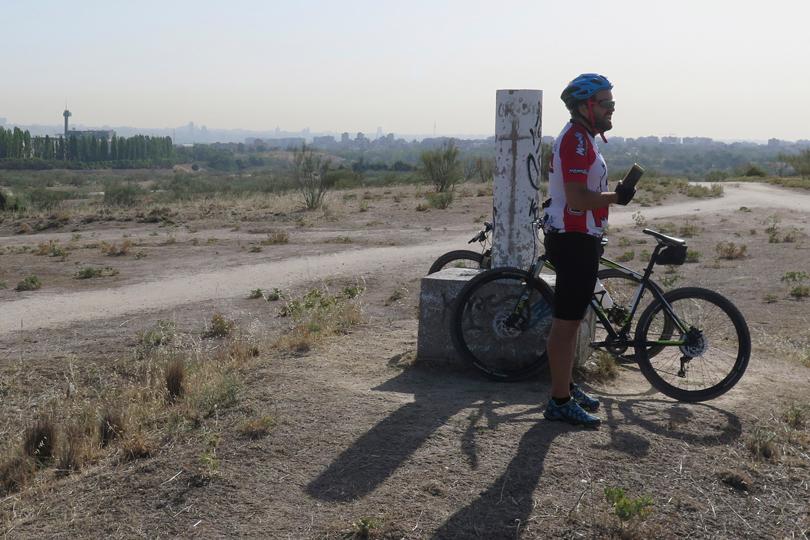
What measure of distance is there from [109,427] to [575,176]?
114 inches

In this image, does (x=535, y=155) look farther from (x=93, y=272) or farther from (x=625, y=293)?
(x=93, y=272)

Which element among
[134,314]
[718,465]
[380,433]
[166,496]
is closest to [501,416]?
[380,433]

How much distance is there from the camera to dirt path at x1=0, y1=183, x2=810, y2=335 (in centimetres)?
969

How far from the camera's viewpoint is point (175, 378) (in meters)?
5.84

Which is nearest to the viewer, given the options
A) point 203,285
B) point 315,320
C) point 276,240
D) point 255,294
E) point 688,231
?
point 315,320

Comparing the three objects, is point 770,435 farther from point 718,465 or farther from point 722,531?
point 722,531

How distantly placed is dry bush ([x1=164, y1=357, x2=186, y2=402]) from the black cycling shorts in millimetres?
2711

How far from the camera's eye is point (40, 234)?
2028 cm

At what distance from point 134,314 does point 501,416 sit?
6.11 m

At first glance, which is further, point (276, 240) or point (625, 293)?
point (276, 240)

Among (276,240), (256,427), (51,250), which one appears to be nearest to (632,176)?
(256,427)

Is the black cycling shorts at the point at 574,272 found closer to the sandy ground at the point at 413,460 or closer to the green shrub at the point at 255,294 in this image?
the sandy ground at the point at 413,460

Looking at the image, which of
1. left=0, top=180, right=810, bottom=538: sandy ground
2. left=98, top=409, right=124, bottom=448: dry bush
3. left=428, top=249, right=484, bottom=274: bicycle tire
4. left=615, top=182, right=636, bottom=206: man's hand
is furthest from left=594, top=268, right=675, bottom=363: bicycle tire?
left=98, top=409, right=124, bottom=448: dry bush

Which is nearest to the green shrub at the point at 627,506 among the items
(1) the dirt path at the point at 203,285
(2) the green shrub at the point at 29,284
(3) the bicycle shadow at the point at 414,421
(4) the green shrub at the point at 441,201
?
(3) the bicycle shadow at the point at 414,421
